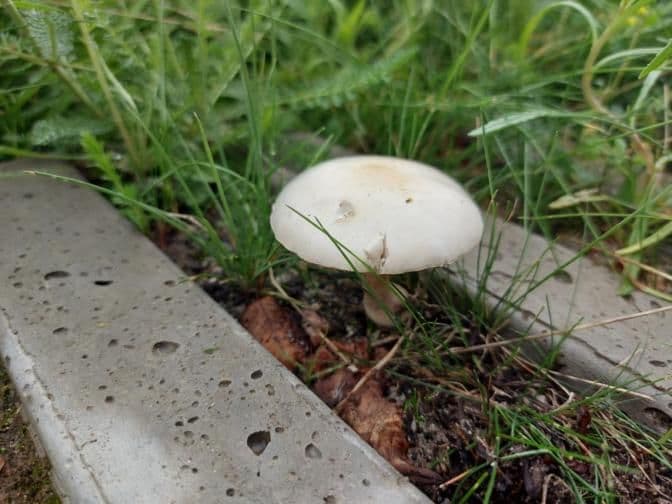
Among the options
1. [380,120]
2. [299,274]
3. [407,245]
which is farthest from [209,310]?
[380,120]

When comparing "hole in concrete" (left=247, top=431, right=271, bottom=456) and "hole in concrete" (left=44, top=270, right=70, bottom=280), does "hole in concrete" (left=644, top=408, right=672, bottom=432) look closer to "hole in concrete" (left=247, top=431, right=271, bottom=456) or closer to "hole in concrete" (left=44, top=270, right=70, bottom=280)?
"hole in concrete" (left=247, top=431, right=271, bottom=456)

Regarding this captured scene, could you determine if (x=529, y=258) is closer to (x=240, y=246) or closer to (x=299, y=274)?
(x=299, y=274)

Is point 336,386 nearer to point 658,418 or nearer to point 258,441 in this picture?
point 258,441

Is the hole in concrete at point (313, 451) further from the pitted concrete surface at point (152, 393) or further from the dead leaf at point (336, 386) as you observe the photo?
the dead leaf at point (336, 386)

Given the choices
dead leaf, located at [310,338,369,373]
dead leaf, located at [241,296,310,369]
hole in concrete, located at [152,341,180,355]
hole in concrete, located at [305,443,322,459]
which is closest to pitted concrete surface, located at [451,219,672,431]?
dead leaf, located at [310,338,369,373]

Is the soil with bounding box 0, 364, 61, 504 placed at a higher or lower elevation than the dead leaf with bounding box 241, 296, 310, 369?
higher

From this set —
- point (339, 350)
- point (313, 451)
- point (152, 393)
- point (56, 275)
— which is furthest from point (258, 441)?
point (56, 275)
